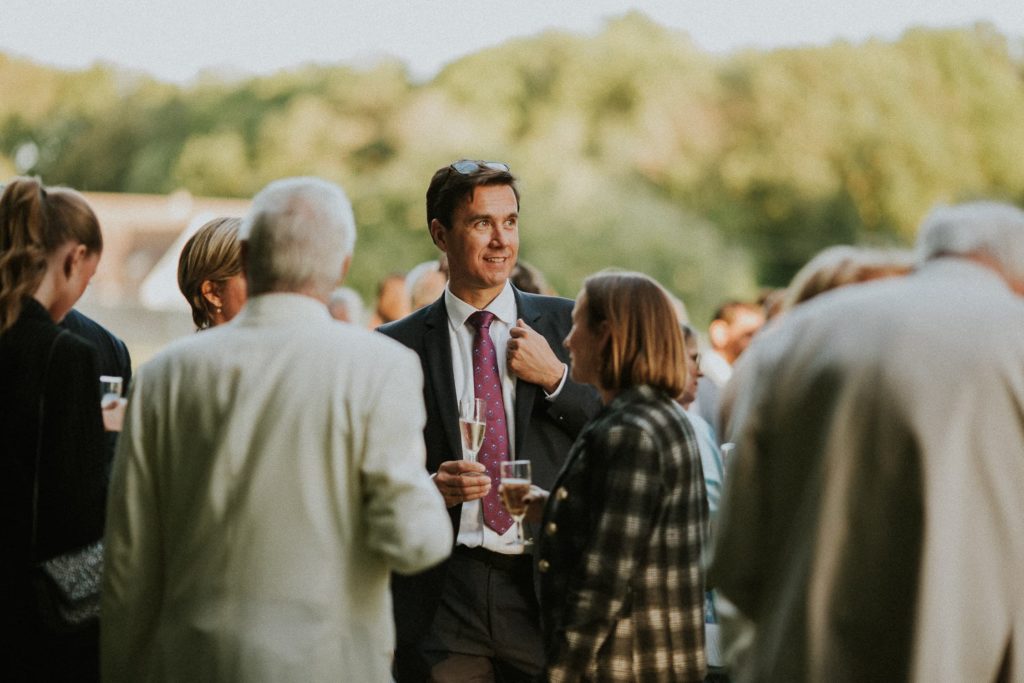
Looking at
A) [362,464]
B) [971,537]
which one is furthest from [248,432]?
[971,537]

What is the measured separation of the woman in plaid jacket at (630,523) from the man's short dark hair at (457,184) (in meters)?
1.00

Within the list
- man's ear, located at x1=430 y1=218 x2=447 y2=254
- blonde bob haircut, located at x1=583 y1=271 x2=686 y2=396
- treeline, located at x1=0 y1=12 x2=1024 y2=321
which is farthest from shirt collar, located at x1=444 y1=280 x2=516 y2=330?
treeline, located at x1=0 y1=12 x2=1024 y2=321

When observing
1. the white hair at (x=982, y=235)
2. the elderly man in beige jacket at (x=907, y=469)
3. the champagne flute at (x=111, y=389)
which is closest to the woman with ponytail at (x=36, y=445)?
the champagne flute at (x=111, y=389)

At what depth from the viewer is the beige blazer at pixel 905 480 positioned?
2.47m

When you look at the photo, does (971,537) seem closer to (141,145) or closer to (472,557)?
(472,557)

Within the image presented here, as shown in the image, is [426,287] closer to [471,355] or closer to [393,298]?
[393,298]

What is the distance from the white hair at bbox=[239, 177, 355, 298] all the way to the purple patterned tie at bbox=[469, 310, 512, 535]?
114cm

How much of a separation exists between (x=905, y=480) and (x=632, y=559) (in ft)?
2.25

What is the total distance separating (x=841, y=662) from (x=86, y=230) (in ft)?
6.99

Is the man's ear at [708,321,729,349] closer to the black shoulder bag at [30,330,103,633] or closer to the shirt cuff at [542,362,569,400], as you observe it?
the shirt cuff at [542,362,569,400]

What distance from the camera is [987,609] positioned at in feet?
8.25

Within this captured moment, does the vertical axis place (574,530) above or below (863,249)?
below

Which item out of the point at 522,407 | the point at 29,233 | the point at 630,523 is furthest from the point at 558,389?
the point at 29,233

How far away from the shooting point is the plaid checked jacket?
114 inches
